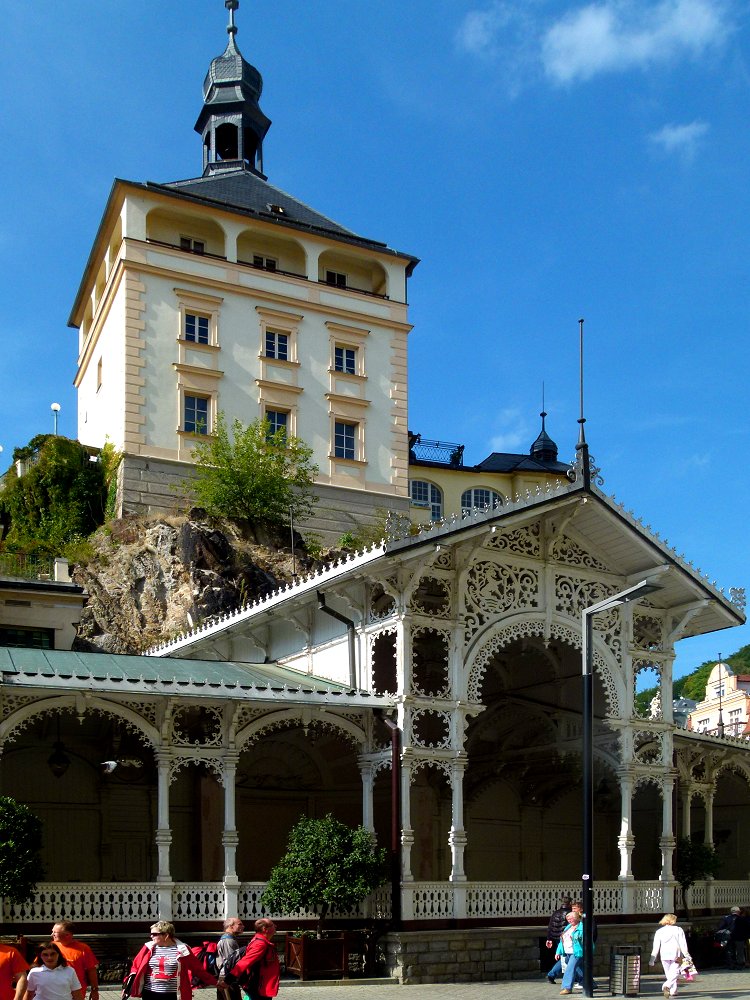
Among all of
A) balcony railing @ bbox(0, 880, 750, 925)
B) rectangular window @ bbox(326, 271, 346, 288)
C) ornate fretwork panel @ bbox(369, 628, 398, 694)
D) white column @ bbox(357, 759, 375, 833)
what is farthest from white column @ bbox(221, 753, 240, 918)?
rectangular window @ bbox(326, 271, 346, 288)

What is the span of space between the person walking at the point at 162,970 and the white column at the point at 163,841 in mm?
7282

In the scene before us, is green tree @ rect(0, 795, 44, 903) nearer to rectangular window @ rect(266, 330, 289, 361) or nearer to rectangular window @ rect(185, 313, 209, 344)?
rectangular window @ rect(185, 313, 209, 344)

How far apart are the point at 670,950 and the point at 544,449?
53650 millimetres

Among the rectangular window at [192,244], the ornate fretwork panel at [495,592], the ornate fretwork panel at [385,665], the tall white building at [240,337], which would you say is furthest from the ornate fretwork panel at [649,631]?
the rectangular window at [192,244]

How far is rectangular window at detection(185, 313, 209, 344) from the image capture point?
50156 mm

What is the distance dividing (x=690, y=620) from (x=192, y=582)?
2051 centimetres

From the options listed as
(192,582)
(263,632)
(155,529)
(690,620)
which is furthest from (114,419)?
(690,620)

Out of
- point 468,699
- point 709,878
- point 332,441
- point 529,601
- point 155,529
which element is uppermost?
point 332,441

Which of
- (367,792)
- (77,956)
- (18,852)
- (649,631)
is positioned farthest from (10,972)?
(649,631)

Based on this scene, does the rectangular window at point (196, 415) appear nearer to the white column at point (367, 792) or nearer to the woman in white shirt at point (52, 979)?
the white column at point (367, 792)

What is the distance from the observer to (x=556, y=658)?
27.3 meters

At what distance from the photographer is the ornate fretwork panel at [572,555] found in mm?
24641

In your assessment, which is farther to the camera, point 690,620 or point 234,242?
point 234,242

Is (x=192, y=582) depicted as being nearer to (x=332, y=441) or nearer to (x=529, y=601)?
(x=332, y=441)
